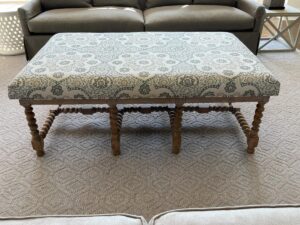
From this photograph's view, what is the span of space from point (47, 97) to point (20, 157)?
1.41 feet

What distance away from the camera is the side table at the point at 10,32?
2.50 metres

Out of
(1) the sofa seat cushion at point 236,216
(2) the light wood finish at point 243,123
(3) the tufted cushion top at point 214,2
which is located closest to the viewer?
(1) the sofa seat cushion at point 236,216

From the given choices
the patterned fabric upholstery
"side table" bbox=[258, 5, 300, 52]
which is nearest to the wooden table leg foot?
the patterned fabric upholstery

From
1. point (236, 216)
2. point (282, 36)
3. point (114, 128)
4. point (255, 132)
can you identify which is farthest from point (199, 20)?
point (236, 216)

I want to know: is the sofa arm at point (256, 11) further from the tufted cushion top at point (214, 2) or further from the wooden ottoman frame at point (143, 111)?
the wooden ottoman frame at point (143, 111)

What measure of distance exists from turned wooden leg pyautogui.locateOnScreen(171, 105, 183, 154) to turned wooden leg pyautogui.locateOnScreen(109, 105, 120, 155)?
0.94 ft

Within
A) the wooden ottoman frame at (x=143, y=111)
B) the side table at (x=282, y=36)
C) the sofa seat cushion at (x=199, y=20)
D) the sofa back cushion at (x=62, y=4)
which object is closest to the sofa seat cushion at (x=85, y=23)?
the sofa seat cushion at (x=199, y=20)

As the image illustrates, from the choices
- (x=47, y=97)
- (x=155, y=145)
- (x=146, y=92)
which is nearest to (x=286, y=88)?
(x=155, y=145)

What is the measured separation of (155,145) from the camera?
5.14 ft

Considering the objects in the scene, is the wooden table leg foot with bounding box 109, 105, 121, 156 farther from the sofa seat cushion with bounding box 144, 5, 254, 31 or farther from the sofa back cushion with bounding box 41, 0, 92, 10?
the sofa back cushion with bounding box 41, 0, 92, 10

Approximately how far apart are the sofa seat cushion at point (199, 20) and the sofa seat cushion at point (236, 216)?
73.6 inches

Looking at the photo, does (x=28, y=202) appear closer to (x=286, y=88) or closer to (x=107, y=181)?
(x=107, y=181)

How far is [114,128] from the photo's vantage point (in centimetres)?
140

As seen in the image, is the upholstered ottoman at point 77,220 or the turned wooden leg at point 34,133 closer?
the upholstered ottoman at point 77,220
